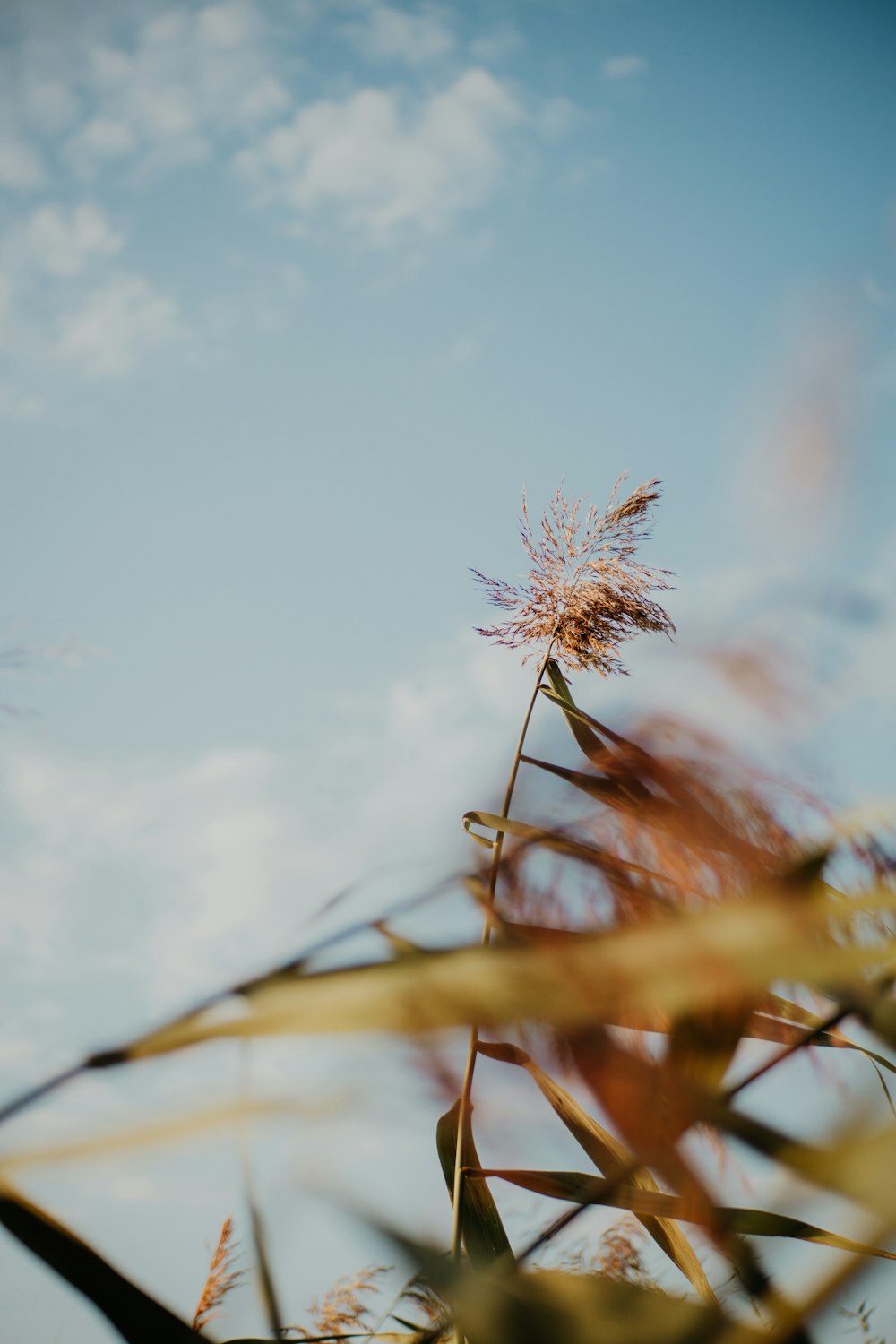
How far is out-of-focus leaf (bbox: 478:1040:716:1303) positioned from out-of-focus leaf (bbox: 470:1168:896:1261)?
32mm

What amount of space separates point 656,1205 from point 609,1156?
24 centimetres

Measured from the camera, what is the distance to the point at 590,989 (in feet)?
0.84

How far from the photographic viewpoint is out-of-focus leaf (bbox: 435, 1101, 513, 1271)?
80 cm

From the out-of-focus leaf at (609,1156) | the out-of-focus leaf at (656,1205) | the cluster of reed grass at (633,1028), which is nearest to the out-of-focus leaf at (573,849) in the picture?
the cluster of reed grass at (633,1028)

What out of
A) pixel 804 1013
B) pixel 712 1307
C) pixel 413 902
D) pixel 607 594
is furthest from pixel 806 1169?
pixel 607 594

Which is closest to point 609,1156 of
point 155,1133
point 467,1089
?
point 467,1089

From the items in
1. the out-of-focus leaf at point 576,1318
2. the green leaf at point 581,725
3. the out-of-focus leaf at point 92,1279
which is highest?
the green leaf at point 581,725

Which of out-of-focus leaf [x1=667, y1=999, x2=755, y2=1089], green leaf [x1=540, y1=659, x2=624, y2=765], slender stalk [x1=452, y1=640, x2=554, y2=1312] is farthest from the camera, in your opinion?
green leaf [x1=540, y1=659, x2=624, y2=765]

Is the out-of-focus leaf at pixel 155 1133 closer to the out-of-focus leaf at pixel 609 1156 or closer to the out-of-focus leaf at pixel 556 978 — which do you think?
the out-of-focus leaf at pixel 556 978

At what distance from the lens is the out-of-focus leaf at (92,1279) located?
1.04 feet

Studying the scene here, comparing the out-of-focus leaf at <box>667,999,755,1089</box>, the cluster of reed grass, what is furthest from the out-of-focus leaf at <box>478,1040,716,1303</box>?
the out-of-focus leaf at <box>667,999,755,1089</box>

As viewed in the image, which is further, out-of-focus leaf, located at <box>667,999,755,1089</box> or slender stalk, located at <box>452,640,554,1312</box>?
slender stalk, located at <box>452,640,554,1312</box>

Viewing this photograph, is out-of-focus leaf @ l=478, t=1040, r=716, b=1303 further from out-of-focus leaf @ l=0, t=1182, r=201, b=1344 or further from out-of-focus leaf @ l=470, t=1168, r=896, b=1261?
out-of-focus leaf @ l=0, t=1182, r=201, b=1344

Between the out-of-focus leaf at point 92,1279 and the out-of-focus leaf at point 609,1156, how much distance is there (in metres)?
0.55
